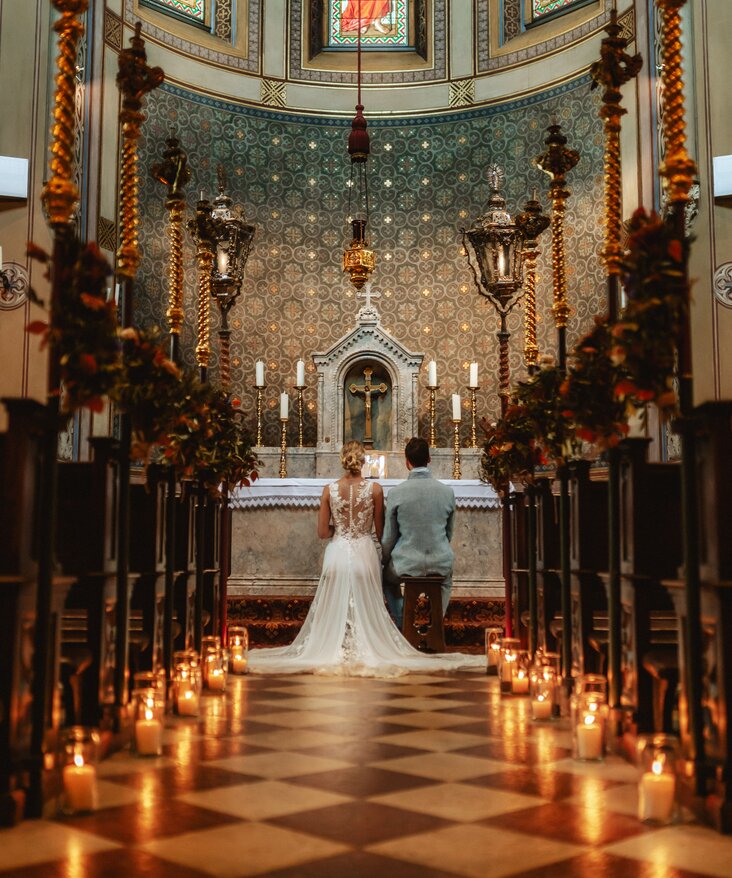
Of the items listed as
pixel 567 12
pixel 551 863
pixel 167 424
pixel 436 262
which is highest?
pixel 567 12

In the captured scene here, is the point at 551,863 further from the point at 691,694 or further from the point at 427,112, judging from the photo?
the point at 427,112

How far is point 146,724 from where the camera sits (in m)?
4.45

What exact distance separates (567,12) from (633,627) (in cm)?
1094

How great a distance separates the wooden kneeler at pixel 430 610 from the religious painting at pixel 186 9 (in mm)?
8834

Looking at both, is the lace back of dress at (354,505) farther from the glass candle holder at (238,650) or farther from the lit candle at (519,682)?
the lit candle at (519,682)

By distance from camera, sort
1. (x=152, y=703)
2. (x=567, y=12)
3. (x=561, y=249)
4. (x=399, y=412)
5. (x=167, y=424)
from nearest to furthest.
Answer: (x=152, y=703), (x=167, y=424), (x=561, y=249), (x=399, y=412), (x=567, y=12)

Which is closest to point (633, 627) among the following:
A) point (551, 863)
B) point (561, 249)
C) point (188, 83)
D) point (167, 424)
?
point (551, 863)

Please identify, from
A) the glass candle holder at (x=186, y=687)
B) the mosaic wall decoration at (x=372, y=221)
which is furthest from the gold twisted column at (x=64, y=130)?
the mosaic wall decoration at (x=372, y=221)

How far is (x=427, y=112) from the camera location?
14.3 metres

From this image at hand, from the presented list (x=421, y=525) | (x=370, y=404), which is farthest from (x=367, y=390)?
(x=421, y=525)

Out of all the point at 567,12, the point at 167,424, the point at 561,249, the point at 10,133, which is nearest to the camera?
the point at 167,424

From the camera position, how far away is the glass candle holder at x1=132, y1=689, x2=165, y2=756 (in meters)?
4.45

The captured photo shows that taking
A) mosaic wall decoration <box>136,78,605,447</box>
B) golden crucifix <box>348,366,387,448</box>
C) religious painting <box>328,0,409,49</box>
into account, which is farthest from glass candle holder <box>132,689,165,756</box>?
religious painting <box>328,0,409,49</box>

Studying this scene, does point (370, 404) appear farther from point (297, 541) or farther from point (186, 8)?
point (186, 8)
